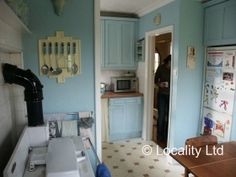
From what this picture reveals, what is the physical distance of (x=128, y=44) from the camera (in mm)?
3865

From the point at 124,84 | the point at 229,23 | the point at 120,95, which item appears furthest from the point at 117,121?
the point at 229,23

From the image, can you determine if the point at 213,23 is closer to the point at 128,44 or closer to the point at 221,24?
the point at 221,24

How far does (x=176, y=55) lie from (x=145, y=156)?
1.69 meters

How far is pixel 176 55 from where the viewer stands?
2.75 m

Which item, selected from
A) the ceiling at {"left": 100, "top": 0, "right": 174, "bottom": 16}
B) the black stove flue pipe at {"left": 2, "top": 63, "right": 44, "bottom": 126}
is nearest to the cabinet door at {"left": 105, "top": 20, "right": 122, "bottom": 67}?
the ceiling at {"left": 100, "top": 0, "right": 174, "bottom": 16}

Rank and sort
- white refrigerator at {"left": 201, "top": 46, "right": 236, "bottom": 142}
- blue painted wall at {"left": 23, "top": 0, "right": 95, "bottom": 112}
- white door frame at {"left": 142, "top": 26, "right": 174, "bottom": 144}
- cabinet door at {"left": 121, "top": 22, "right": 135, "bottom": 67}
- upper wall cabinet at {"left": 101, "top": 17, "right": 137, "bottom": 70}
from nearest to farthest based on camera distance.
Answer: blue painted wall at {"left": 23, "top": 0, "right": 95, "bottom": 112}, white refrigerator at {"left": 201, "top": 46, "right": 236, "bottom": 142}, white door frame at {"left": 142, "top": 26, "right": 174, "bottom": 144}, upper wall cabinet at {"left": 101, "top": 17, "right": 137, "bottom": 70}, cabinet door at {"left": 121, "top": 22, "right": 135, "bottom": 67}

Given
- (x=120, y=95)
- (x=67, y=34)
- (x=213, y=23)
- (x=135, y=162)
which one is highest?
(x=213, y=23)

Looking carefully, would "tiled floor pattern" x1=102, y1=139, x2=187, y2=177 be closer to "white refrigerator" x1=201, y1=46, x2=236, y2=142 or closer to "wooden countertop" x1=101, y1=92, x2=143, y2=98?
"white refrigerator" x1=201, y1=46, x2=236, y2=142

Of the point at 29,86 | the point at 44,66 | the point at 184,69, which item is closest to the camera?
the point at 29,86

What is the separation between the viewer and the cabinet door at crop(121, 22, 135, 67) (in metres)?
3.81

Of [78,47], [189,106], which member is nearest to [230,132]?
[189,106]

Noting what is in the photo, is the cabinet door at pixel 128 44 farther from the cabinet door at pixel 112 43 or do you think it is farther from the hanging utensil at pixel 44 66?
the hanging utensil at pixel 44 66

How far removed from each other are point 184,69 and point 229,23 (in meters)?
0.76

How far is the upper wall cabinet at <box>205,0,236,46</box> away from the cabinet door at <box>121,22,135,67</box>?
148 centimetres
